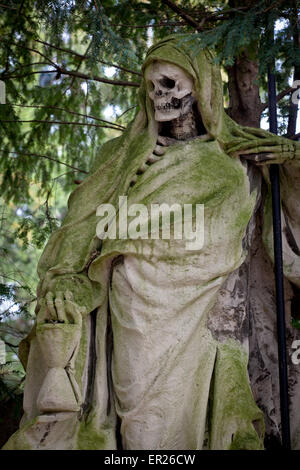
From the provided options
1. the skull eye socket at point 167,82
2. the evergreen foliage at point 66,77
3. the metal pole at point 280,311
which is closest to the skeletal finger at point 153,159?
the skull eye socket at point 167,82

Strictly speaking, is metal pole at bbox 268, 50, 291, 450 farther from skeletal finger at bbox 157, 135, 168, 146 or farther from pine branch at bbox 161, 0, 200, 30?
pine branch at bbox 161, 0, 200, 30

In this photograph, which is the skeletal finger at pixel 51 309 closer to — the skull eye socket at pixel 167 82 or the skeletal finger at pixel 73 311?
the skeletal finger at pixel 73 311

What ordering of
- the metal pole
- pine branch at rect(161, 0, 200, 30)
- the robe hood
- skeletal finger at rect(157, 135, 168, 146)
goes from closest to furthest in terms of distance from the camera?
the metal pole
the robe hood
skeletal finger at rect(157, 135, 168, 146)
pine branch at rect(161, 0, 200, 30)

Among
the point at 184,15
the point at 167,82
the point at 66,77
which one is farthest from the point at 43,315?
the point at 66,77

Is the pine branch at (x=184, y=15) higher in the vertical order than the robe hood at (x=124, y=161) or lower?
higher

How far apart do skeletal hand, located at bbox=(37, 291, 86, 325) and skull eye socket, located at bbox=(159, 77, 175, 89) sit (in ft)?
4.78

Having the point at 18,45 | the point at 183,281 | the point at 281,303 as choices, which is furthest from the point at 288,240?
the point at 18,45

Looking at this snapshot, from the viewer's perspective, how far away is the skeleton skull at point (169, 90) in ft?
16.5

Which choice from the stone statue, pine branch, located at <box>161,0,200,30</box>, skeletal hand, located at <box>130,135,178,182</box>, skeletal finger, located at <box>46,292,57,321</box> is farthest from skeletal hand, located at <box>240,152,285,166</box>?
pine branch, located at <box>161,0,200,30</box>

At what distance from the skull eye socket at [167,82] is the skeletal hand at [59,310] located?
1456 millimetres

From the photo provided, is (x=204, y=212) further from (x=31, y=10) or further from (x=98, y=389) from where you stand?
(x=31, y=10)

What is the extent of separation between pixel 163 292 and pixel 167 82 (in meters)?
1.38

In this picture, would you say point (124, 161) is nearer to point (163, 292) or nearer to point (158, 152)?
point (158, 152)

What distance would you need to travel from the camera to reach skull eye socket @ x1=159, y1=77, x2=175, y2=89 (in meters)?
5.05
